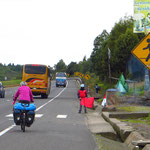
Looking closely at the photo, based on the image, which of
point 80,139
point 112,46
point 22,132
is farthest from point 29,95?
point 112,46

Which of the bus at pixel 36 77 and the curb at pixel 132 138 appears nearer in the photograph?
the curb at pixel 132 138

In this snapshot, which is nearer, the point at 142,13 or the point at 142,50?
the point at 142,50

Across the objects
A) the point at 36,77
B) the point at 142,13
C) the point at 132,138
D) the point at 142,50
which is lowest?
the point at 132,138

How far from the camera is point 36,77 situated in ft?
133

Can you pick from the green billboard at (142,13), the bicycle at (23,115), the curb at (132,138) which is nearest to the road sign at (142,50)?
the curb at (132,138)

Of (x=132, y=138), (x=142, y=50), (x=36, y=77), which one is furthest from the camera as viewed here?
(x=36, y=77)

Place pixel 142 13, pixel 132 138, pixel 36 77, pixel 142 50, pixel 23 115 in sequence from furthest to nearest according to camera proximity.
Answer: pixel 36 77 < pixel 142 13 < pixel 23 115 < pixel 142 50 < pixel 132 138

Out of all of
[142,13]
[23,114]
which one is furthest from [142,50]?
[142,13]

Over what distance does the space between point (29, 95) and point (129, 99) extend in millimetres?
14271

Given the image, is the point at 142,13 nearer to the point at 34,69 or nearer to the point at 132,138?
the point at 34,69

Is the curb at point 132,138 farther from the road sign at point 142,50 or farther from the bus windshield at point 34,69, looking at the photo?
the bus windshield at point 34,69

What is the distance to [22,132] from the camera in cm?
1341

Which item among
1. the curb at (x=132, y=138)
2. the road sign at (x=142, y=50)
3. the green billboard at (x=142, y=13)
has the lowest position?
the curb at (x=132, y=138)

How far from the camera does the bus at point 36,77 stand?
133ft
